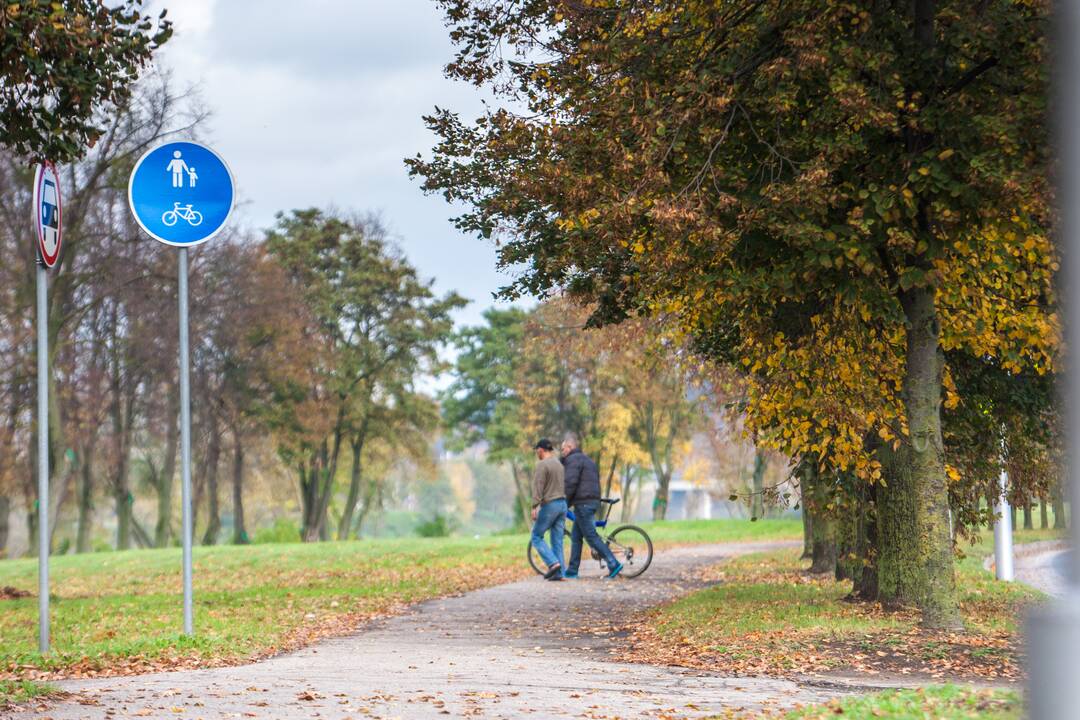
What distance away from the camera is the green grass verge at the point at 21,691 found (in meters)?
7.09

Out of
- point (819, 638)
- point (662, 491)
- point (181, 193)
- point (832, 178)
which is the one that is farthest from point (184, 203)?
point (662, 491)

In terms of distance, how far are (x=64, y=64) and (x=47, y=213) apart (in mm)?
1531

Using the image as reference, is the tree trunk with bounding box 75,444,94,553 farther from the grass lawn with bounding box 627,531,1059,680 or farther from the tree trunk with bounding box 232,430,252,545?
the grass lawn with bounding box 627,531,1059,680

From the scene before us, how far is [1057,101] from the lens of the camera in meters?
2.70

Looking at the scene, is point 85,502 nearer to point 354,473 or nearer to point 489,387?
point 354,473

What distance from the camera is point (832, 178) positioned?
32.9 ft

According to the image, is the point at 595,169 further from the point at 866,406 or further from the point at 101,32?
the point at 101,32

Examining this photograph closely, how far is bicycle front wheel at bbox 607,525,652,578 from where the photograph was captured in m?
19.0

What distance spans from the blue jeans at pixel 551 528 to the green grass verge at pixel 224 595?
1.03 meters

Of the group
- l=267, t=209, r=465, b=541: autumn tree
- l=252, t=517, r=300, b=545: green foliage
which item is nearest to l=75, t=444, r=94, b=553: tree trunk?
l=252, t=517, r=300, b=545: green foliage

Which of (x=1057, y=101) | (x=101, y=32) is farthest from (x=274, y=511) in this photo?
(x=1057, y=101)

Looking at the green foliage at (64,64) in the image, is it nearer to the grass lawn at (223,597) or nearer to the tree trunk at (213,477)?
the grass lawn at (223,597)

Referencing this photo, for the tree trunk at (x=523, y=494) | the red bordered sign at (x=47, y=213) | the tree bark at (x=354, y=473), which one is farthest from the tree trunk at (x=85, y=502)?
the red bordered sign at (x=47, y=213)

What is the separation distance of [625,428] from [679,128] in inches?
1874
